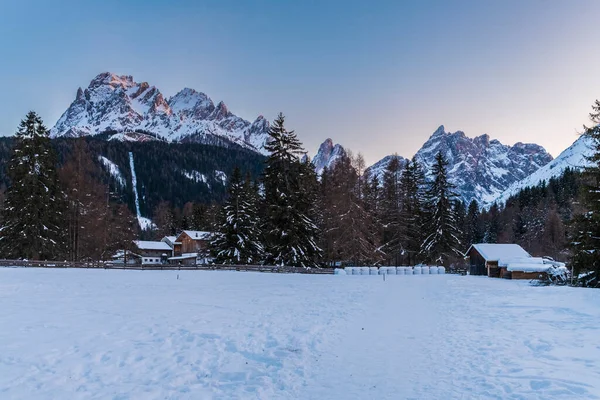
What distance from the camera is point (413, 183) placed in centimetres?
5628

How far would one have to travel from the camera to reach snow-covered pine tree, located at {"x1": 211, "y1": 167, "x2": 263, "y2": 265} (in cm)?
4181

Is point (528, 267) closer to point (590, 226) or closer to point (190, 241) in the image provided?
point (590, 226)

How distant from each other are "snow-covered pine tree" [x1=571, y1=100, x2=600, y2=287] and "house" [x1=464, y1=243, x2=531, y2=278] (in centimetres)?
1989

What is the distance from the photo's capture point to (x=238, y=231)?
42344mm

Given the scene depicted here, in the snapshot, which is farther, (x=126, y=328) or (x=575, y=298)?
(x=575, y=298)

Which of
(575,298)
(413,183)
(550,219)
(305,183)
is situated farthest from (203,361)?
(550,219)

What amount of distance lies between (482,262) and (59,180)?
158 ft

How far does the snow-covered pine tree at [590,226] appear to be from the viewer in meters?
23.2

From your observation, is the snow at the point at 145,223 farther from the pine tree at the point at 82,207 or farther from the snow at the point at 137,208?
the pine tree at the point at 82,207

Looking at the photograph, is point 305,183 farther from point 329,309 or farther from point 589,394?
point 589,394

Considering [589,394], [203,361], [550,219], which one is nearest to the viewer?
[589,394]

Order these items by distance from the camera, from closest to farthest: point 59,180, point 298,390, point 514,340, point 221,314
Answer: point 298,390, point 514,340, point 221,314, point 59,180

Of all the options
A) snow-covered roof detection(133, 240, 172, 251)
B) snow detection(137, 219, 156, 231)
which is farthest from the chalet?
snow detection(137, 219, 156, 231)

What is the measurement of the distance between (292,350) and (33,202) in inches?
1414
